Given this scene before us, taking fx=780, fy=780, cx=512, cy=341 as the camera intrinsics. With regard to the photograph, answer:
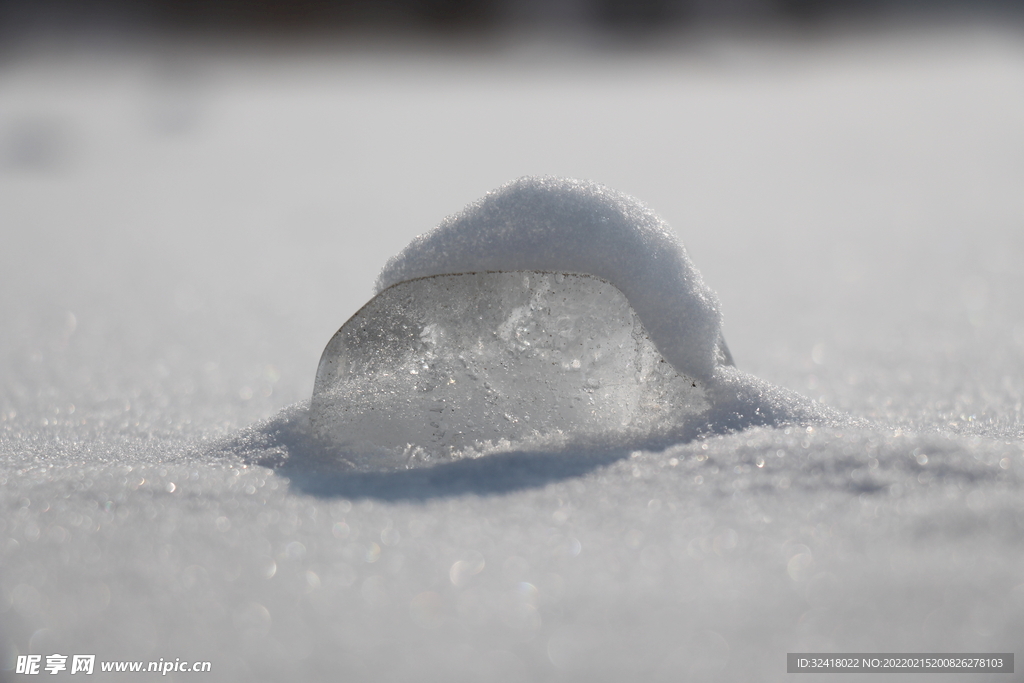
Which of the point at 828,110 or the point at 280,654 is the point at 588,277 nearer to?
the point at 280,654

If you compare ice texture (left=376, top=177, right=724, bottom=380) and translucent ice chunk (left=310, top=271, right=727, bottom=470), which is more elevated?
ice texture (left=376, top=177, right=724, bottom=380)

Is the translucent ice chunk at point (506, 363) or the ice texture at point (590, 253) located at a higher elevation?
the ice texture at point (590, 253)

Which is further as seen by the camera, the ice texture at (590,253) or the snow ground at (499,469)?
the ice texture at (590,253)

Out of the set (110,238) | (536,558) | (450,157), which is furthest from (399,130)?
(536,558)

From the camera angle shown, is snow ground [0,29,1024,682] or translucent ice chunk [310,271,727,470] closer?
snow ground [0,29,1024,682]

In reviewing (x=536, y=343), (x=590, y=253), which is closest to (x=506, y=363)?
(x=536, y=343)

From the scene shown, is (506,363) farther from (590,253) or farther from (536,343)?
→ (590,253)
